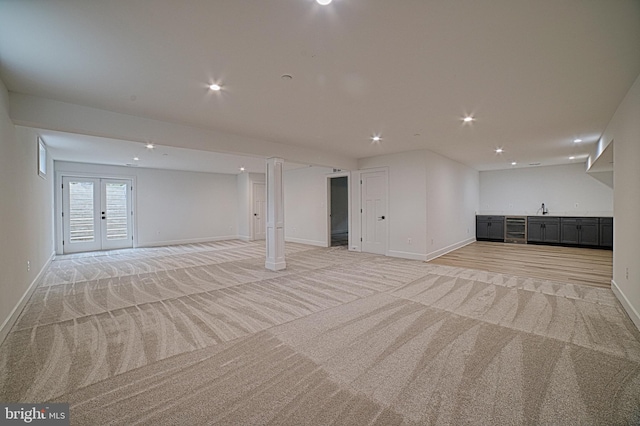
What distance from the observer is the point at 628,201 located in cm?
319

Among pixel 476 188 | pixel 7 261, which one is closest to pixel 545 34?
pixel 7 261

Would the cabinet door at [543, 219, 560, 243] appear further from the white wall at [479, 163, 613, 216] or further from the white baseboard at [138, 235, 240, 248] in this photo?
the white baseboard at [138, 235, 240, 248]

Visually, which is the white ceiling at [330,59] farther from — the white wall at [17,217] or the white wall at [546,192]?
the white wall at [546,192]

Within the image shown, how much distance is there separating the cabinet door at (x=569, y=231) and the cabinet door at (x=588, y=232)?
10 cm

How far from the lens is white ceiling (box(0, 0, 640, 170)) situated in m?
1.84

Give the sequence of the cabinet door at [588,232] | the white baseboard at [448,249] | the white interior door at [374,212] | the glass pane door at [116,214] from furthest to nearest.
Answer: the glass pane door at [116,214] < the cabinet door at [588,232] < the white interior door at [374,212] < the white baseboard at [448,249]

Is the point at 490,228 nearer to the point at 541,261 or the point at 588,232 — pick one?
the point at 588,232

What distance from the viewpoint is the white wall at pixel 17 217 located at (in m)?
2.85

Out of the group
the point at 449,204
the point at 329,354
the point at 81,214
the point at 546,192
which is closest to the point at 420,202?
the point at 449,204

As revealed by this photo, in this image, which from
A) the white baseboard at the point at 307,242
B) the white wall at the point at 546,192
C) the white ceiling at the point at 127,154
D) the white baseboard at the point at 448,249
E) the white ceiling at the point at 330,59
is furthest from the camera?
the white baseboard at the point at 307,242

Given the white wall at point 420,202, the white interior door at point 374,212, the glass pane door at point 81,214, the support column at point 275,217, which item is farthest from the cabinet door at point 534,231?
the glass pane door at point 81,214

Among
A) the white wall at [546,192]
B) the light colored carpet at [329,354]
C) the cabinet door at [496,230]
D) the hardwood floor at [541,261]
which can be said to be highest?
the white wall at [546,192]

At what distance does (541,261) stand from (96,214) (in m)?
11.4

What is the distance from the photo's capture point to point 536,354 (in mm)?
2305
